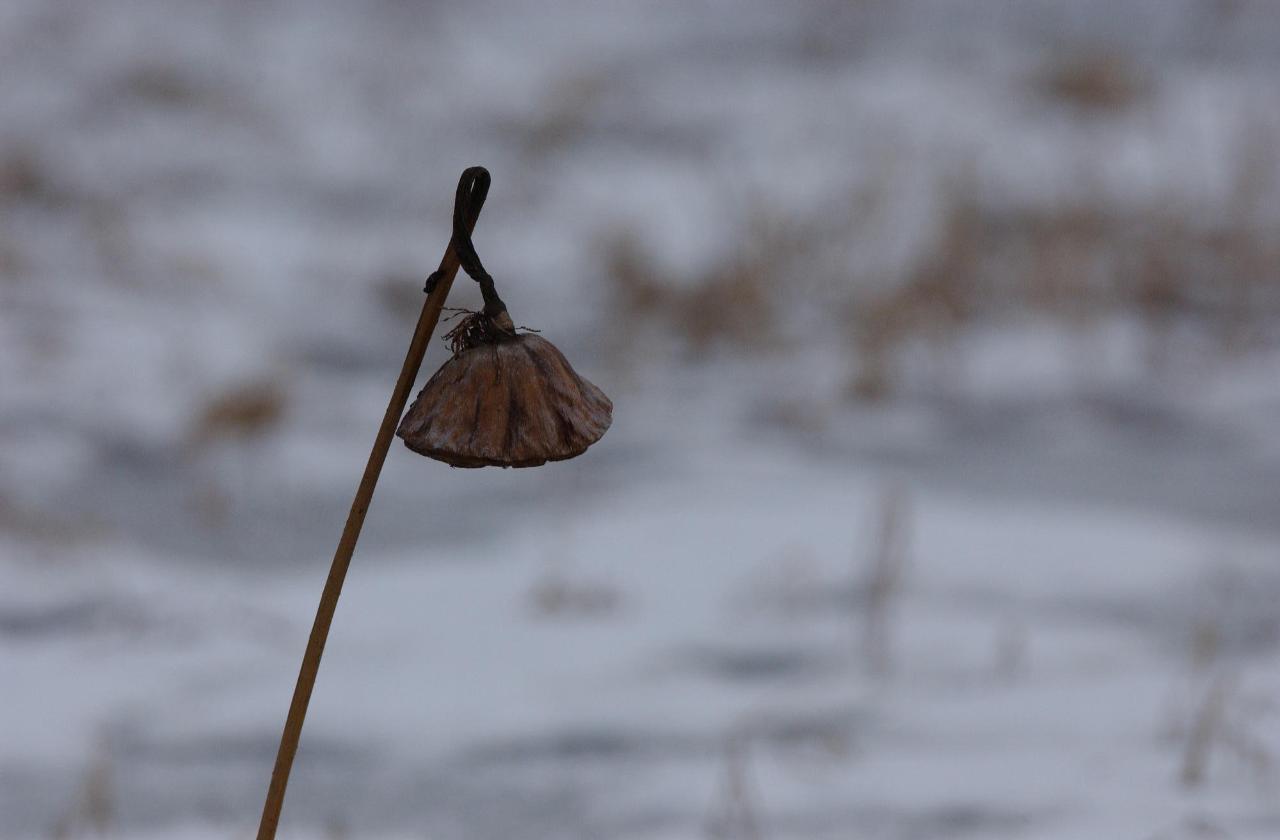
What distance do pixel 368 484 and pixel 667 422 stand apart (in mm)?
3143

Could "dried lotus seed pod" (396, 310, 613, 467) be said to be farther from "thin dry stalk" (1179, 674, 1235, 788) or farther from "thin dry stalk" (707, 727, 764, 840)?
"thin dry stalk" (1179, 674, 1235, 788)

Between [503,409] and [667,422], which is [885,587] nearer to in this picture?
[667,422]

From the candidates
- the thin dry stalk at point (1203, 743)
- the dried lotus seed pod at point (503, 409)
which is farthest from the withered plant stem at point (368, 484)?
the thin dry stalk at point (1203, 743)

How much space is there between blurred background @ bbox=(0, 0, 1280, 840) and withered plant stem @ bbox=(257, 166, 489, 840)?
1.04 metres

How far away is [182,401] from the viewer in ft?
12.4

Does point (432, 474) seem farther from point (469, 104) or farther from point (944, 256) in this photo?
point (469, 104)

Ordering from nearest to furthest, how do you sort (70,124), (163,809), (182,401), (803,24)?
(163,809) < (182,401) < (70,124) < (803,24)

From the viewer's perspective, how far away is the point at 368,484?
93cm

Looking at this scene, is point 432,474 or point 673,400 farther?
point 673,400

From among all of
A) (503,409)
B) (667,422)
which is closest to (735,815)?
(503,409)

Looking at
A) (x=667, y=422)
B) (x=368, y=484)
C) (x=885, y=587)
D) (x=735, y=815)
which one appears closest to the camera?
(x=368, y=484)

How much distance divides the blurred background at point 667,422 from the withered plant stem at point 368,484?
104 centimetres

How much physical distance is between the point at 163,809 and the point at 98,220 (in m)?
2.99

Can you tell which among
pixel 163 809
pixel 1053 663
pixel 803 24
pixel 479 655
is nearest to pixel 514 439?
pixel 163 809
